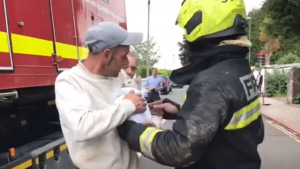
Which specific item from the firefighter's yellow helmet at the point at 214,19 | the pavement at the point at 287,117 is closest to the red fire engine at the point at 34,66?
the firefighter's yellow helmet at the point at 214,19

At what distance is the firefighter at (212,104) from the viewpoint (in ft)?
5.98

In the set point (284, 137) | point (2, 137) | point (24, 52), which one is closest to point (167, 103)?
point (24, 52)

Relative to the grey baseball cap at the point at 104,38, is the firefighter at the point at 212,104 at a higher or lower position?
lower

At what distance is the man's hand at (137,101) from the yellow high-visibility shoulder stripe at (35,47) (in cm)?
162

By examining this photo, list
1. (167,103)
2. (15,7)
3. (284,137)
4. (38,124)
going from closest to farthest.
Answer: (167,103) → (15,7) → (38,124) → (284,137)

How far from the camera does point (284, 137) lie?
441 inches

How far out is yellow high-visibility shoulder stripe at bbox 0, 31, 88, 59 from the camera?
345cm

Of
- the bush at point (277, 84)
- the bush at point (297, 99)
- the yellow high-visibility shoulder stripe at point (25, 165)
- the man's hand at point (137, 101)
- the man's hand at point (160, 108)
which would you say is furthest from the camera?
the bush at point (277, 84)

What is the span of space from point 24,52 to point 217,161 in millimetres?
2445

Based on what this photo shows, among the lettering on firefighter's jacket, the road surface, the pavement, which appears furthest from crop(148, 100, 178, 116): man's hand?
the pavement

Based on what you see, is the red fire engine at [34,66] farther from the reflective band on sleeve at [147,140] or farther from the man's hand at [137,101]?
the reflective band on sleeve at [147,140]

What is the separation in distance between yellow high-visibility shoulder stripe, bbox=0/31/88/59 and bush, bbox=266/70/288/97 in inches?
903

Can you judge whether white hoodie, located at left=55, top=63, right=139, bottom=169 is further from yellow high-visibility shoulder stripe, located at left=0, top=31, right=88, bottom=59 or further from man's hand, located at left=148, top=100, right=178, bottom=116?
yellow high-visibility shoulder stripe, located at left=0, top=31, right=88, bottom=59

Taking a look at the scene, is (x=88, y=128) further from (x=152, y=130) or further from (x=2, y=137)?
(x=2, y=137)
